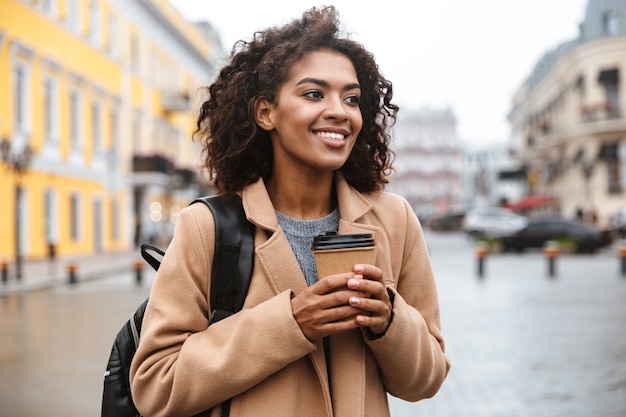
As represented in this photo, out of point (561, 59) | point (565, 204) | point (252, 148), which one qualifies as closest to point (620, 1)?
point (561, 59)

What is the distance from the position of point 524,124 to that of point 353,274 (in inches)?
2789

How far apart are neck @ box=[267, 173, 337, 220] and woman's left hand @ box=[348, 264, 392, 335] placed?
41 centimetres

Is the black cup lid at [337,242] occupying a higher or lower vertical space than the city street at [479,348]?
higher

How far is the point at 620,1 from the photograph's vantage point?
1759 inches

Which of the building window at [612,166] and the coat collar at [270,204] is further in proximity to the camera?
the building window at [612,166]

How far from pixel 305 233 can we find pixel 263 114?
1.13ft

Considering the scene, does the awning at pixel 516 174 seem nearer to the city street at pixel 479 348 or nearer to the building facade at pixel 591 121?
the building facade at pixel 591 121

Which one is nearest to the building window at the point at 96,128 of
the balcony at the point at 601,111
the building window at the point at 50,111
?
the building window at the point at 50,111

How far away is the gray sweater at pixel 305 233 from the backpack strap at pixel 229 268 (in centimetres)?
13

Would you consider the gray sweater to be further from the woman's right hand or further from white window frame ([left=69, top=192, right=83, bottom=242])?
white window frame ([left=69, top=192, right=83, bottom=242])

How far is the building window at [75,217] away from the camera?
31.9 meters

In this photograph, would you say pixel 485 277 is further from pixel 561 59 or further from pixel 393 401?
pixel 561 59

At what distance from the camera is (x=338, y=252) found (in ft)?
5.94

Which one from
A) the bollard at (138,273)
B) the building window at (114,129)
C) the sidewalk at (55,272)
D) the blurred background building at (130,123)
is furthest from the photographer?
the building window at (114,129)
